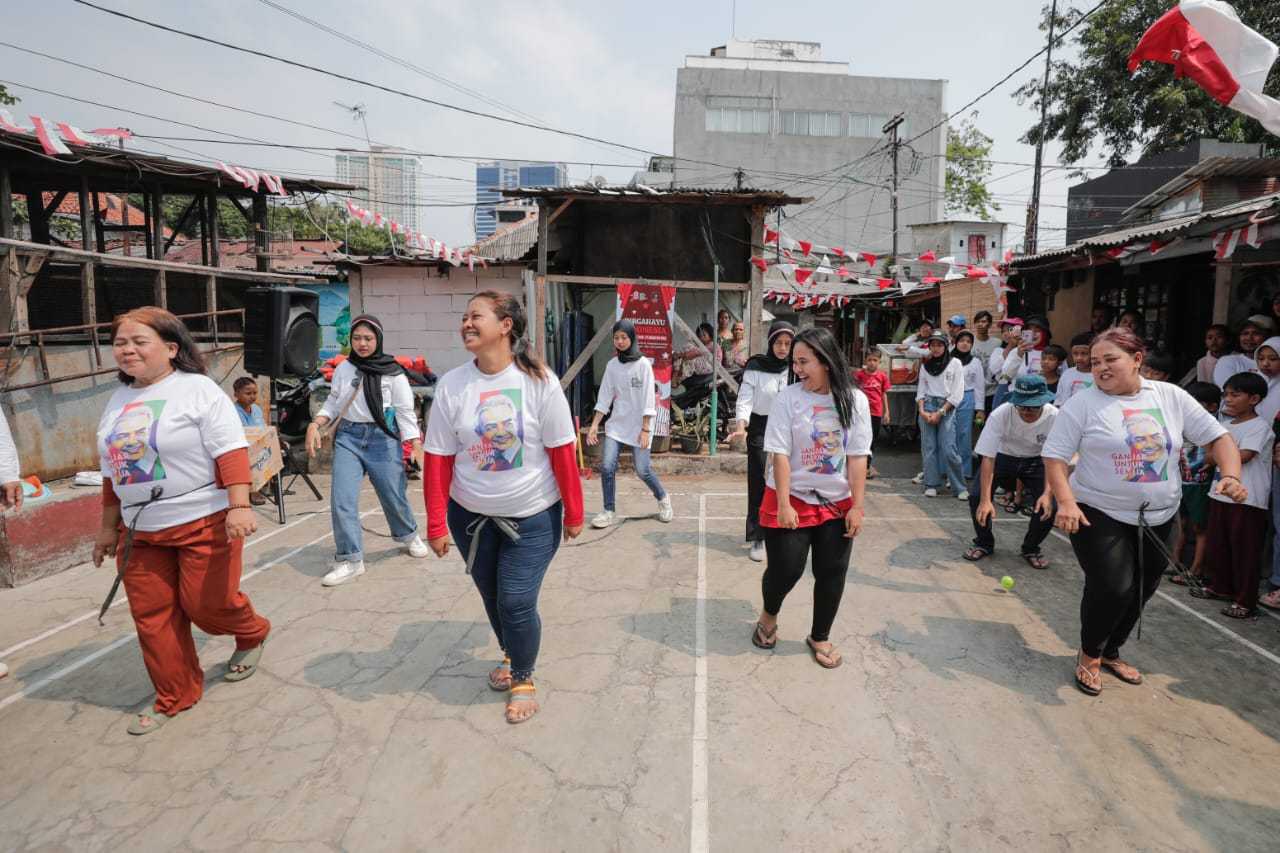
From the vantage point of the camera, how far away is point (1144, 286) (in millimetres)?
9289

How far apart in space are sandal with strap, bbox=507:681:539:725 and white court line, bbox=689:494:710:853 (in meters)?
0.76

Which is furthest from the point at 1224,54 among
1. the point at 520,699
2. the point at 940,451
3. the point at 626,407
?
the point at 520,699

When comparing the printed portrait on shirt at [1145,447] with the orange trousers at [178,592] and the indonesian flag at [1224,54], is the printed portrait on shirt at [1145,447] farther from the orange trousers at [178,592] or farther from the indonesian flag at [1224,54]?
the orange trousers at [178,592]

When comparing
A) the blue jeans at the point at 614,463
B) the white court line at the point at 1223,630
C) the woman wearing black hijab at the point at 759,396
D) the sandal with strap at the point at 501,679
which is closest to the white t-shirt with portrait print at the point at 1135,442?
the white court line at the point at 1223,630

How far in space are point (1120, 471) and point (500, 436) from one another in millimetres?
2878

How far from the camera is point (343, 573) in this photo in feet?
17.0

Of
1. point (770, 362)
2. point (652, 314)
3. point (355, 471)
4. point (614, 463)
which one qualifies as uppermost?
point (652, 314)

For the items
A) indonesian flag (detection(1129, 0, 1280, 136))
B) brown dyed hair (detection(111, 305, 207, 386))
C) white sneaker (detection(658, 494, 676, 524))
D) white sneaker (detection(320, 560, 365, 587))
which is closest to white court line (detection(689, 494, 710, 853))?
white sneaker (detection(658, 494, 676, 524))

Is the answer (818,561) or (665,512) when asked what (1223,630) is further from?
(665,512)

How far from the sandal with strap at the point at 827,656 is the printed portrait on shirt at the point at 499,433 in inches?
75.7

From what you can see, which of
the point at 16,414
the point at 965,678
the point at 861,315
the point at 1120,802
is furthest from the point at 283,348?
the point at 861,315

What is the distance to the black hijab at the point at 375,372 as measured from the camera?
5.09m

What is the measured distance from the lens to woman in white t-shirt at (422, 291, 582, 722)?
3135mm

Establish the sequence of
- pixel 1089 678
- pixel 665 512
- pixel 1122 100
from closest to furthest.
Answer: pixel 1089 678, pixel 665 512, pixel 1122 100
